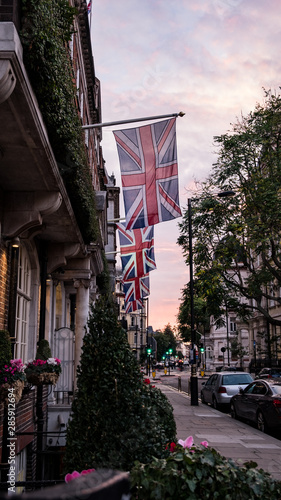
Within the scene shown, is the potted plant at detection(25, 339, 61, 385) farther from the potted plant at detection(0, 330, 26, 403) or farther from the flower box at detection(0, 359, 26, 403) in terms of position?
the flower box at detection(0, 359, 26, 403)

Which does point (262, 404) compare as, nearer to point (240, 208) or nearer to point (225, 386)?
point (225, 386)

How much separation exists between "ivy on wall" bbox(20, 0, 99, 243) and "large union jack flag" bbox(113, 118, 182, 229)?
241 cm

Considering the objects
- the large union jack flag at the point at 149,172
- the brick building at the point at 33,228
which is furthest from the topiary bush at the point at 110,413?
the large union jack flag at the point at 149,172

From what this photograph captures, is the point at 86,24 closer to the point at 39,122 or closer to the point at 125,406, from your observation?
the point at 39,122

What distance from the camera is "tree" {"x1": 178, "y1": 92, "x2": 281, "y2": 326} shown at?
24.4m

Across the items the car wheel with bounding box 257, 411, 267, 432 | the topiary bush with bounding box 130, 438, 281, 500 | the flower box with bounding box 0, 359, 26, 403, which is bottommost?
the car wheel with bounding box 257, 411, 267, 432

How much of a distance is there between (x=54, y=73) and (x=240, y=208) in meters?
21.3

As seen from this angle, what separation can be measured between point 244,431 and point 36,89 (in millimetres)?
12057

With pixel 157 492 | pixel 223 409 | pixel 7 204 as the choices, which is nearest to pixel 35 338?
pixel 7 204

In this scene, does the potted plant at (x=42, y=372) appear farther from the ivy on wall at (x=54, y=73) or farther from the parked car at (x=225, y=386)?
the parked car at (x=225, y=386)

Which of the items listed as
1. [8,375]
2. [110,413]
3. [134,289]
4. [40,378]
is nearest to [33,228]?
[40,378]

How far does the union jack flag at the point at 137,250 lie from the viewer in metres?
20.1

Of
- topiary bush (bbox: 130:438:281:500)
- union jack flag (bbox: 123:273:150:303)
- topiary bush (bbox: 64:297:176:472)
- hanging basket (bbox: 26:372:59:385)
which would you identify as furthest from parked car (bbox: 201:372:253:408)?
topiary bush (bbox: 130:438:281:500)

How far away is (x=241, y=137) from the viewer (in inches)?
1008
